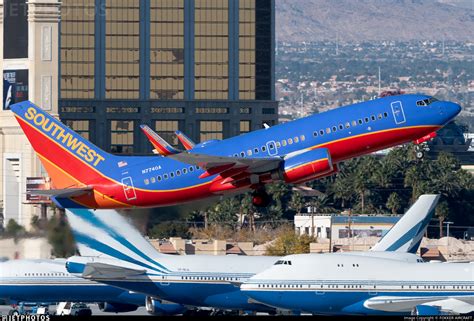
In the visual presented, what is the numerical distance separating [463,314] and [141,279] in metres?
23.1

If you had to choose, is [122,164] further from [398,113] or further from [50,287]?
[50,287]

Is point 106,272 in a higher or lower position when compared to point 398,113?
lower

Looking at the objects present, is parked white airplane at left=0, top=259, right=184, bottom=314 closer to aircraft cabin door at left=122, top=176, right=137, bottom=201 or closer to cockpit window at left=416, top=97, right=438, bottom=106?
aircraft cabin door at left=122, top=176, right=137, bottom=201

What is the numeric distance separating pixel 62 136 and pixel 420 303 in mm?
26105

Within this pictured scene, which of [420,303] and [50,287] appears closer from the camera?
[420,303]

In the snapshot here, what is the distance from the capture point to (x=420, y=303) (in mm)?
115062

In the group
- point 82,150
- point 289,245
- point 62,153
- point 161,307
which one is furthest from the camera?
point 289,245

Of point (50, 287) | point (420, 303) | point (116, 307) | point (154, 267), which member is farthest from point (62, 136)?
point (420, 303)

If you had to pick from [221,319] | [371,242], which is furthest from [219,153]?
[371,242]

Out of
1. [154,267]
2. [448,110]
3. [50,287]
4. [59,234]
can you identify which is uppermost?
[448,110]

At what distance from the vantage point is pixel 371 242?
178 m

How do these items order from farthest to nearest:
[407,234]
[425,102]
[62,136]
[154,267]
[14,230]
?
[407,234] < [154,267] < [14,230] < [62,136] < [425,102]

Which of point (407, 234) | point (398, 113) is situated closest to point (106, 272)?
point (407, 234)

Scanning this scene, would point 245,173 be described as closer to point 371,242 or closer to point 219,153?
point 219,153
